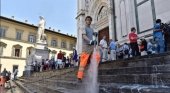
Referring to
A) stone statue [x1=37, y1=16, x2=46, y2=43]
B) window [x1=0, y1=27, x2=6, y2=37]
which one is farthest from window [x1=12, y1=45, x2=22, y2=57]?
stone statue [x1=37, y1=16, x2=46, y2=43]

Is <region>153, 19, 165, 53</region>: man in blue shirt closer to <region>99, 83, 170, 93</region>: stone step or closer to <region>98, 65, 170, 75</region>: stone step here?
<region>98, 65, 170, 75</region>: stone step

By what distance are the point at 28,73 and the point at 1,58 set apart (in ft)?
62.0

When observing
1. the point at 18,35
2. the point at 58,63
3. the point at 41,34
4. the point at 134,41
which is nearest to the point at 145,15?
the point at 134,41

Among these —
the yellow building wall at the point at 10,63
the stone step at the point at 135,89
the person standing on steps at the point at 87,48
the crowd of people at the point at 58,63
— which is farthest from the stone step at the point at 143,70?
the yellow building wall at the point at 10,63

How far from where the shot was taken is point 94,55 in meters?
4.23

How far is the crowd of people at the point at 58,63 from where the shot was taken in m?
15.1

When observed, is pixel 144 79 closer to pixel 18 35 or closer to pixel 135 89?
pixel 135 89

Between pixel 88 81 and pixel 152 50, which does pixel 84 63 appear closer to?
pixel 88 81

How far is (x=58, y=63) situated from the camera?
15586 mm

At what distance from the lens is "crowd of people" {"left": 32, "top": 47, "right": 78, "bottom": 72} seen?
1514 centimetres

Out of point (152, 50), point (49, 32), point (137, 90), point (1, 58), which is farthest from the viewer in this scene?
point (49, 32)

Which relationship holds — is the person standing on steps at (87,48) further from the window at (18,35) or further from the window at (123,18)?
the window at (18,35)

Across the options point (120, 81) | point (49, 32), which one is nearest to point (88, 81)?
point (120, 81)

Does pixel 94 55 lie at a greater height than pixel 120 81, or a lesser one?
greater
